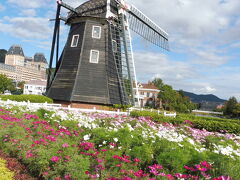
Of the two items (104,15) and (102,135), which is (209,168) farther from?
(104,15)

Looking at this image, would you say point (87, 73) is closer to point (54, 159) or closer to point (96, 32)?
point (96, 32)

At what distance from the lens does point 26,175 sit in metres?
5.87

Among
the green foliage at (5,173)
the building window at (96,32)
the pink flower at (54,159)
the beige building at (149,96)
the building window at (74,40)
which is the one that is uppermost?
the building window at (96,32)

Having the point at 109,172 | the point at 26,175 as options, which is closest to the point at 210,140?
the point at 109,172

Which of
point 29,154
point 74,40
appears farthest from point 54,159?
point 74,40

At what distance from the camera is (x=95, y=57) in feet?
73.0

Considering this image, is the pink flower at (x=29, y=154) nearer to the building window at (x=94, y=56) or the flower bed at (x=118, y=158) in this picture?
A: the flower bed at (x=118, y=158)

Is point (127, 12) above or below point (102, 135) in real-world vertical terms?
above

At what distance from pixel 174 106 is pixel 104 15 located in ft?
148

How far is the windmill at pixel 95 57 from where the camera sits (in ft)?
70.0

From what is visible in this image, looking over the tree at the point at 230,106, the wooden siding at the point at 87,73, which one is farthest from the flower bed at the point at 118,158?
the tree at the point at 230,106

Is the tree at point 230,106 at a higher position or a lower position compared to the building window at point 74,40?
lower

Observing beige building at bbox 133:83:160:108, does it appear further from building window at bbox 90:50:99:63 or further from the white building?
Answer: building window at bbox 90:50:99:63

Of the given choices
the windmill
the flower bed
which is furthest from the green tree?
the flower bed
